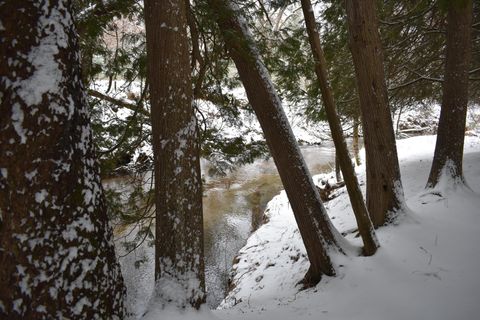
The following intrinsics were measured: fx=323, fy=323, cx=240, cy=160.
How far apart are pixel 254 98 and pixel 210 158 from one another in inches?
52.3

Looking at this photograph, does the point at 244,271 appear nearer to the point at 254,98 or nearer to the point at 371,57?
the point at 254,98

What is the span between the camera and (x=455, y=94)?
5.25 m

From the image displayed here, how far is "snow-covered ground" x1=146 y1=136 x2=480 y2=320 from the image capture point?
2963 mm

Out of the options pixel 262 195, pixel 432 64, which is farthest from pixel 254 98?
pixel 262 195

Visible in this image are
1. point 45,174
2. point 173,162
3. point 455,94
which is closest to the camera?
point 45,174

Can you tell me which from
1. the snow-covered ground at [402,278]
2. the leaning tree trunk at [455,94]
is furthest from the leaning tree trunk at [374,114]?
the leaning tree trunk at [455,94]

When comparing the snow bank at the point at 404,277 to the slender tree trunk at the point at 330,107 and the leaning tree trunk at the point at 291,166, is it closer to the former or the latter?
the leaning tree trunk at the point at 291,166

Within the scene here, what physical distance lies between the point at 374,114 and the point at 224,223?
6863 millimetres

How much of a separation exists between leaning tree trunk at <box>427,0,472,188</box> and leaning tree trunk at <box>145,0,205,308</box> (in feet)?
15.3

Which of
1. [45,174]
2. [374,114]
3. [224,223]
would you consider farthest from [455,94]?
[224,223]

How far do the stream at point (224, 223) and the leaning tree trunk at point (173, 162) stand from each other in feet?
1.62

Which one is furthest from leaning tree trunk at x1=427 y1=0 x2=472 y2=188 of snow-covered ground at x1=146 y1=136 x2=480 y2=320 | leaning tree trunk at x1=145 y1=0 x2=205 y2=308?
leaning tree trunk at x1=145 y1=0 x2=205 y2=308

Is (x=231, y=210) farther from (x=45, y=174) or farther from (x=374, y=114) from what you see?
(x=45, y=174)

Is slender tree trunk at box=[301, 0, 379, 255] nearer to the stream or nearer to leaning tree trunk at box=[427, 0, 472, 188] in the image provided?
the stream
